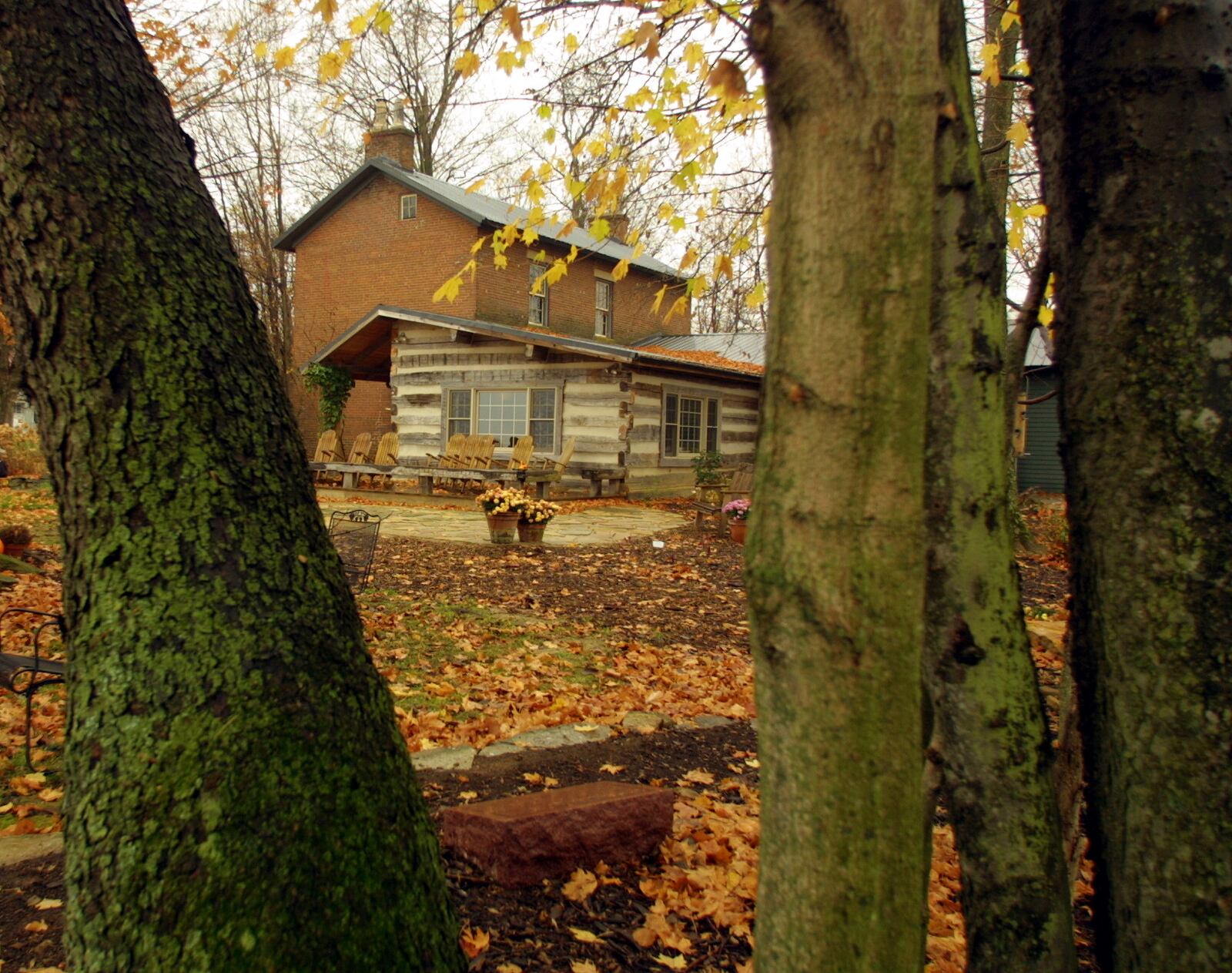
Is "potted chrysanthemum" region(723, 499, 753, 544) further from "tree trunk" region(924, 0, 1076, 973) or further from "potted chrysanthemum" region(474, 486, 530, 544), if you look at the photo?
"tree trunk" region(924, 0, 1076, 973)

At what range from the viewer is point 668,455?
19000mm

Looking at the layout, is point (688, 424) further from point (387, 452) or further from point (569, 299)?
point (387, 452)

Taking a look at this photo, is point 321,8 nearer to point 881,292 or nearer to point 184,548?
point 184,548

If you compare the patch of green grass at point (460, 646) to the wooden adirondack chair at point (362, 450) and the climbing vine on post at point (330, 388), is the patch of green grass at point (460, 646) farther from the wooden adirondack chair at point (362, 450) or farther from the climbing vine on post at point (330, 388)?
the wooden adirondack chair at point (362, 450)

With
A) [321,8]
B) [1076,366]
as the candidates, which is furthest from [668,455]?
[1076,366]

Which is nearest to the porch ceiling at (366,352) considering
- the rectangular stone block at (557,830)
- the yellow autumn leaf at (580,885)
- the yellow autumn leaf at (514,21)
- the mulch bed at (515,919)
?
the yellow autumn leaf at (514,21)

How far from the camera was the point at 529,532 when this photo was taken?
10.8 meters

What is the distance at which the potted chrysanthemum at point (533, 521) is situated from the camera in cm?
1066

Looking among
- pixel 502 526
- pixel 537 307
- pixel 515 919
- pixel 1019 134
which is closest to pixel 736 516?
pixel 502 526

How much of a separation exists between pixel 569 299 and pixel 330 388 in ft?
25.4

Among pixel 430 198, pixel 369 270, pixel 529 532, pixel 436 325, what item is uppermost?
pixel 430 198

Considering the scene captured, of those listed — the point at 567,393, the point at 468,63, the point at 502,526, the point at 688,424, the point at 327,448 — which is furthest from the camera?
the point at 688,424

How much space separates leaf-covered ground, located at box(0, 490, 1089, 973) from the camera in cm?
253

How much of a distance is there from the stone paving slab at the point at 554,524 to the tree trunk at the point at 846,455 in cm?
989
